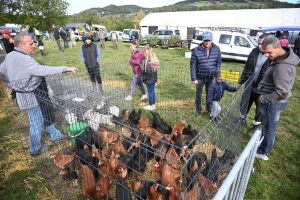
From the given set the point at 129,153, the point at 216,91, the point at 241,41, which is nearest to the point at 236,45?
the point at 241,41

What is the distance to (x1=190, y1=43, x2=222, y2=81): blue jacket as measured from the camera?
14.7 feet

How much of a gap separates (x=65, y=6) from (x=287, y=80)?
34343 mm

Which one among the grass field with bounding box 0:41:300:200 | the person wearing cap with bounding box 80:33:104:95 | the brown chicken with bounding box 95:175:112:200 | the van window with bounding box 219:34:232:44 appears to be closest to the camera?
the brown chicken with bounding box 95:175:112:200

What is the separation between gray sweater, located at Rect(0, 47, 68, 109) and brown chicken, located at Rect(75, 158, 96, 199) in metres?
1.37

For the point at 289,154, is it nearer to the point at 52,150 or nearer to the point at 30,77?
the point at 52,150

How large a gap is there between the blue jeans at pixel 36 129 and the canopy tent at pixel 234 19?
28.9 meters

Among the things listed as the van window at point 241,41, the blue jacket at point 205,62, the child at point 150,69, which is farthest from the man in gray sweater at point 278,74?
the van window at point 241,41

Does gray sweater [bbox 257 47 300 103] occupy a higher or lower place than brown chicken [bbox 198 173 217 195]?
higher

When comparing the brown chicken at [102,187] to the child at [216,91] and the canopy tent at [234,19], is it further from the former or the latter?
the canopy tent at [234,19]

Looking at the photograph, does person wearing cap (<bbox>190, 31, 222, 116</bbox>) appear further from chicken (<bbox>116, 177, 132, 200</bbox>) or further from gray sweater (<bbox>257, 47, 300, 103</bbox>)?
chicken (<bbox>116, 177, 132, 200</bbox>)

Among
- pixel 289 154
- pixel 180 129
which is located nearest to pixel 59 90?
pixel 180 129

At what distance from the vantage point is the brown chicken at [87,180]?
252 centimetres

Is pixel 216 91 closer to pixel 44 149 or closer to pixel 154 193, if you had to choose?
pixel 154 193

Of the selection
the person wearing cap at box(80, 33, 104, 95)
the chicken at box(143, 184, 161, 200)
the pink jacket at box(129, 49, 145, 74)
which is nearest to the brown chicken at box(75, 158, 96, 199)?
the chicken at box(143, 184, 161, 200)
